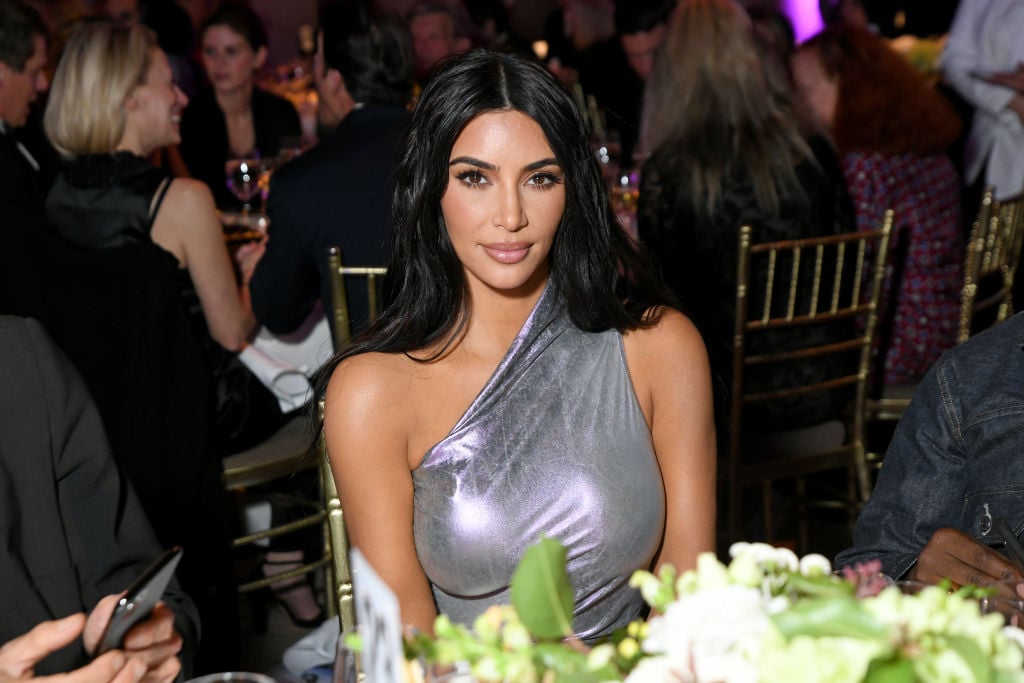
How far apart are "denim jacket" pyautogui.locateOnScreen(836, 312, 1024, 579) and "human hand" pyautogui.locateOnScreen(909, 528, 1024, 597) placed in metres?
0.09

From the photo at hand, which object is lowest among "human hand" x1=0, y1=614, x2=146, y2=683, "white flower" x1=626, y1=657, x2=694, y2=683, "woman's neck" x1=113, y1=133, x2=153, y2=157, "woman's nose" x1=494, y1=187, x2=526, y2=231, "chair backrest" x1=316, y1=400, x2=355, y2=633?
"chair backrest" x1=316, y1=400, x2=355, y2=633

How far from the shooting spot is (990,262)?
379 cm

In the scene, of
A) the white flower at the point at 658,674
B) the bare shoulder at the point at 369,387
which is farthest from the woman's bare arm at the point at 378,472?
the white flower at the point at 658,674

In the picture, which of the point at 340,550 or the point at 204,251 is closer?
the point at 340,550

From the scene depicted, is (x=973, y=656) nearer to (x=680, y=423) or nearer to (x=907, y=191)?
(x=680, y=423)

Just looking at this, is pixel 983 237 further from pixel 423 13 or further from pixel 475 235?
pixel 423 13

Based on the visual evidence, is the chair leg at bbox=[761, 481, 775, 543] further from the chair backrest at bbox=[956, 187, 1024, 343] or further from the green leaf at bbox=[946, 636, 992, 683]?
the green leaf at bbox=[946, 636, 992, 683]

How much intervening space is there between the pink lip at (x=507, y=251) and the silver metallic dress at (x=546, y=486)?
0.59 ft

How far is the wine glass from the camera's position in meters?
3.88

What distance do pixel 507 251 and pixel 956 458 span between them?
681 mm

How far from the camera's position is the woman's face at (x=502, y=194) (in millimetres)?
1629

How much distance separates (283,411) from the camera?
3.21 meters

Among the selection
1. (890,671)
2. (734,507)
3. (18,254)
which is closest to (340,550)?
(18,254)

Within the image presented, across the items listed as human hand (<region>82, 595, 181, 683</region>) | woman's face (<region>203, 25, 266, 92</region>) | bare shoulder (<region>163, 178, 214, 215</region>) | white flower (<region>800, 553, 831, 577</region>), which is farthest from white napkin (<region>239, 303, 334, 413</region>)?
white flower (<region>800, 553, 831, 577</region>)
